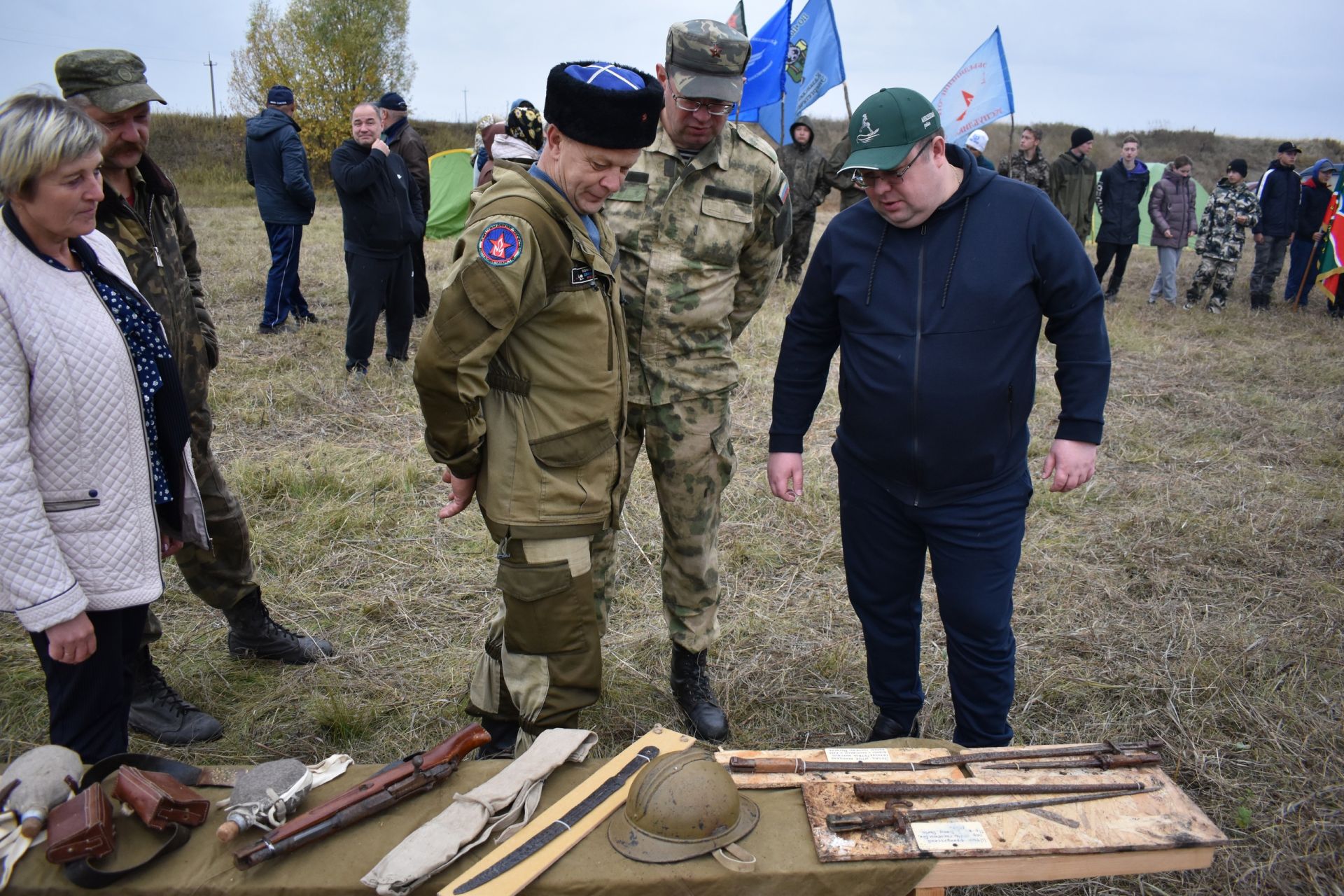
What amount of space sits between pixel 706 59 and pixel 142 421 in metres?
1.80

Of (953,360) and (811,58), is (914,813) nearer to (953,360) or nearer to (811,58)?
(953,360)

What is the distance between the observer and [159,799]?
6.06ft

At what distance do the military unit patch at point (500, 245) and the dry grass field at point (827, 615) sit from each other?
1793mm

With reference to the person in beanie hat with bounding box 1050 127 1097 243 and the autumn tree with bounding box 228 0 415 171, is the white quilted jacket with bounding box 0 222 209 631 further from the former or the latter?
the autumn tree with bounding box 228 0 415 171

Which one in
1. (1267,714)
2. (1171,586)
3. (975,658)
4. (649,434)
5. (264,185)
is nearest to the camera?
(975,658)

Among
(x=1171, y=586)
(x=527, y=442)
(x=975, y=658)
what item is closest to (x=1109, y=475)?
(x=1171, y=586)

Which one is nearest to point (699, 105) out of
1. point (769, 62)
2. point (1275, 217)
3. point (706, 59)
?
point (706, 59)

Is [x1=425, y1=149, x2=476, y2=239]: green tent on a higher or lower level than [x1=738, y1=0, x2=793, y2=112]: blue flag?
lower

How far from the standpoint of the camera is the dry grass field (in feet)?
9.89

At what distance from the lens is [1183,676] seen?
3.45m

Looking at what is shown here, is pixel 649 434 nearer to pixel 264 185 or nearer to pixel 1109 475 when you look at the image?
pixel 1109 475

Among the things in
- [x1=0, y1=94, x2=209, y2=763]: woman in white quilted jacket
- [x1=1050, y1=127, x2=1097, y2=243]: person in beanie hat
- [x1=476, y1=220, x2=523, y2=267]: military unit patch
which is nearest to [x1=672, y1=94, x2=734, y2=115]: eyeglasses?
[x1=476, y1=220, x2=523, y2=267]: military unit patch

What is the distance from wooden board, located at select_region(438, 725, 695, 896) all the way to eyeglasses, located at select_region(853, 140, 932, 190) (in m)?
1.54

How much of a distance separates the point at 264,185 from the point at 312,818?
7.67 m
